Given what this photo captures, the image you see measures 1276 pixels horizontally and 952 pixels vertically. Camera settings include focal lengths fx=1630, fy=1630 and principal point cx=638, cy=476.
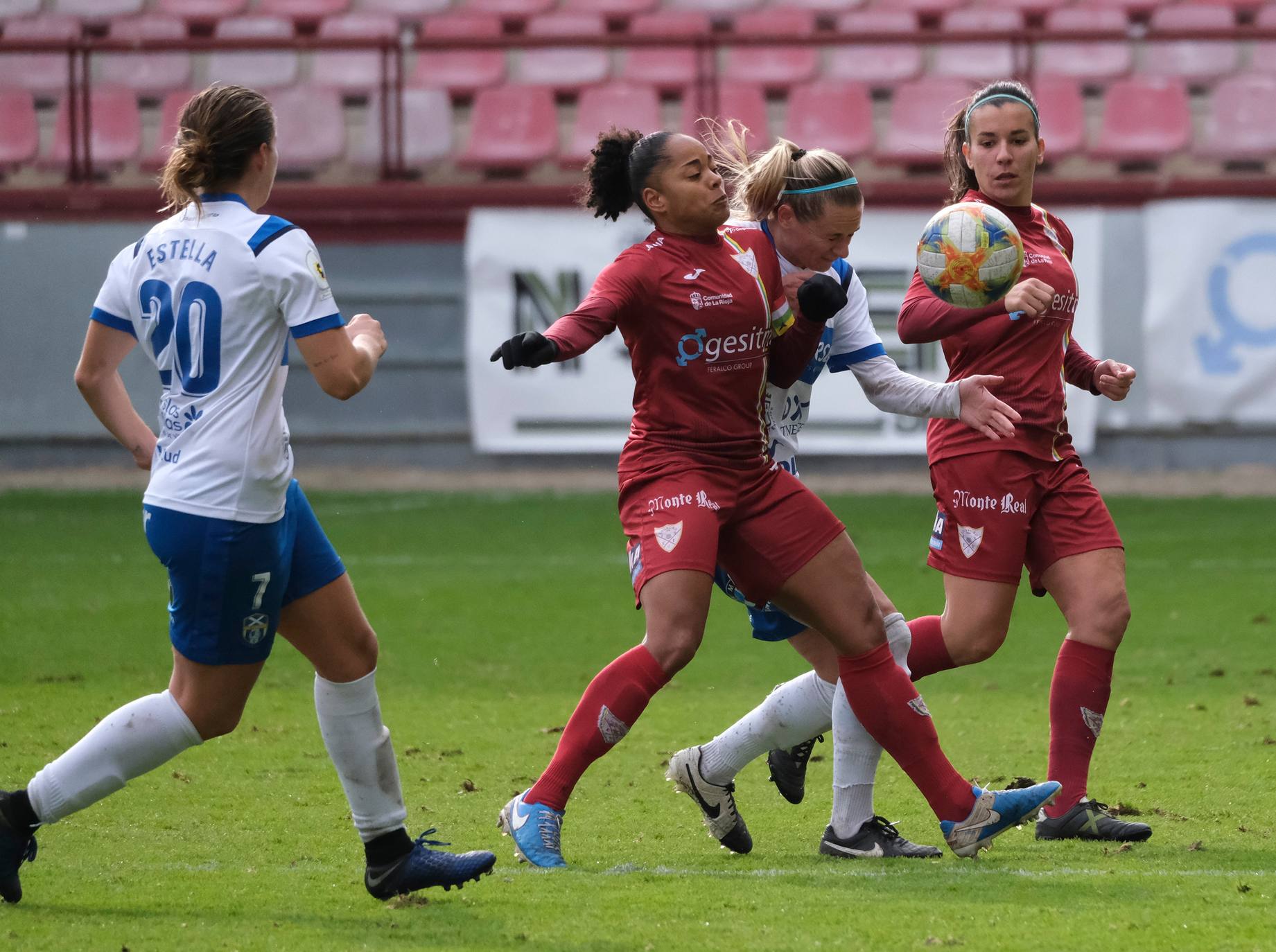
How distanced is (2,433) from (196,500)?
463 inches

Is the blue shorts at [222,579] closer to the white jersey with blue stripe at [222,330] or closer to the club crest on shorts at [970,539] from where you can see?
the white jersey with blue stripe at [222,330]

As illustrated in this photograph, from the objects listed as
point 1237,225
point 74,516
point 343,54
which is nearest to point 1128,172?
point 1237,225

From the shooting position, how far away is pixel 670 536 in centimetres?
407

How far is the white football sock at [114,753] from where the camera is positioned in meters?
3.67

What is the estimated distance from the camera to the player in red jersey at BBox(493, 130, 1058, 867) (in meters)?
4.07

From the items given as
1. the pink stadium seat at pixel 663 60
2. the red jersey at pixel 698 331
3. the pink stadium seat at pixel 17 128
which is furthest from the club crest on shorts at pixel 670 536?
the pink stadium seat at pixel 17 128

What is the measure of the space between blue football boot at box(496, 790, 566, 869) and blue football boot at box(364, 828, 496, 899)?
26 cm

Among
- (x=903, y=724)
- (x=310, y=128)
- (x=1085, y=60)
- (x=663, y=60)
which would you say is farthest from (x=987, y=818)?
(x=663, y=60)

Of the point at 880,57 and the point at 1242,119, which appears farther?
the point at 880,57

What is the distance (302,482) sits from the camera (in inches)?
536

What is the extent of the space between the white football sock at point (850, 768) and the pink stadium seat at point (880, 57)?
38.3 feet

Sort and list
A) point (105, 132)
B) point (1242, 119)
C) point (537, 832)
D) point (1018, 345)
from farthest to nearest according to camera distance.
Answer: point (105, 132)
point (1242, 119)
point (1018, 345)
point (537, 832)

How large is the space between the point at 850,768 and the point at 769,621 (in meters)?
0.48

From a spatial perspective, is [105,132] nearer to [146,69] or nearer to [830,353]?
[146,69]
